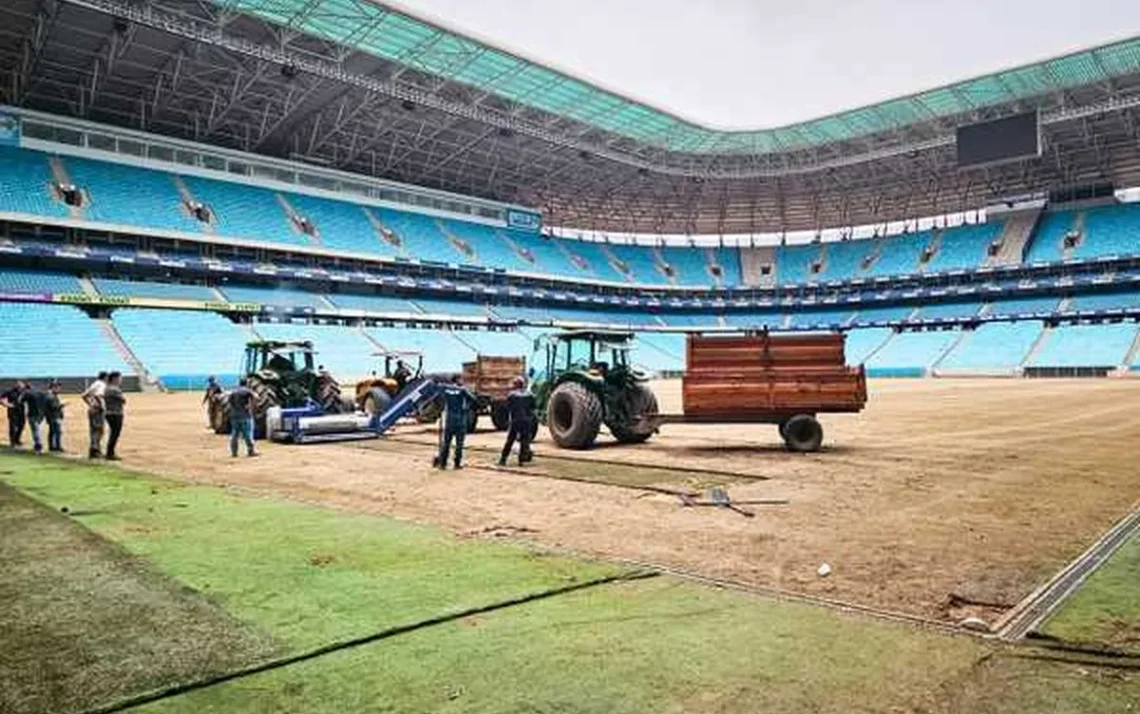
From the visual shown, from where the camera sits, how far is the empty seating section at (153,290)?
4594 cm

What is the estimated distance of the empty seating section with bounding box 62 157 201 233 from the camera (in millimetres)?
46625

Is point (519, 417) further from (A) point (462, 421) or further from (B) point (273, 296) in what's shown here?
(B) point (273, 296)

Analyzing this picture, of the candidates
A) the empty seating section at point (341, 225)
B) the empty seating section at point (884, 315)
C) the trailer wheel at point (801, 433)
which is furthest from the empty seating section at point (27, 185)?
the empty seating section at point (884, 315)

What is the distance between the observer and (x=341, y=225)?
191 feet

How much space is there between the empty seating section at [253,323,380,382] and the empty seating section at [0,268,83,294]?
397 inches

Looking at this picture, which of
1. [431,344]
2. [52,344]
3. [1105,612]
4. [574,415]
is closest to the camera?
[1105,612]

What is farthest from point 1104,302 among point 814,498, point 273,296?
point 814,498

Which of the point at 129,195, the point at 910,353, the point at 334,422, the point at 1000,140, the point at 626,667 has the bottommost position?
the point at 626,667

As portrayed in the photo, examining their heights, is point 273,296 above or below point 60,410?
above

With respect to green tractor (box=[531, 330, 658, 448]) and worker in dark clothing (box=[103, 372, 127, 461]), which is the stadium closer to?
green tractor (box=[531, 330, 658, 448])

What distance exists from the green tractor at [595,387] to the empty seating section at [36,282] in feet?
129

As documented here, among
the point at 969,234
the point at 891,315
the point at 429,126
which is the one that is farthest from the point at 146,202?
the point at 969,234

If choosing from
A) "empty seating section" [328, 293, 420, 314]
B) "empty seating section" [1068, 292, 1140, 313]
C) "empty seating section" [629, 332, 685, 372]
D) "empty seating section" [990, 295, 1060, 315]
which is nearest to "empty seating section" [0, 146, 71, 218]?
"empty seating section" [328, 293, 420, 314]

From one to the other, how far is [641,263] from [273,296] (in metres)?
38.3
